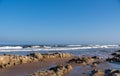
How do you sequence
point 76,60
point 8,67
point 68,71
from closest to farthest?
point 68,71
point 8,67
point 76,60

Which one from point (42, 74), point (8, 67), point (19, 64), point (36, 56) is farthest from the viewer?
point (36, 56)

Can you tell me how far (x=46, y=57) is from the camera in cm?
1923

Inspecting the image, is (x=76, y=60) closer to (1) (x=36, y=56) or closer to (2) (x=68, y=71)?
(1) (x=36, y=56)

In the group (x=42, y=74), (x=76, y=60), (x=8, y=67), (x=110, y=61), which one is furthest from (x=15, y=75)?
(x=110, y=61)

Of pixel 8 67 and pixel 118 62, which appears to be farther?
pixel 118 62

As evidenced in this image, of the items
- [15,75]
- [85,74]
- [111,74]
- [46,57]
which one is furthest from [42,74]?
[46,57]

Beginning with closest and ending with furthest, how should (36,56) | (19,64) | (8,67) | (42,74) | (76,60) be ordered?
(42,74)
(8,67)
(19,64)
(76,60)
(36,56)

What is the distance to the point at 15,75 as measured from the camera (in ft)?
39.2

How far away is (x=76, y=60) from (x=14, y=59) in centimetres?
440

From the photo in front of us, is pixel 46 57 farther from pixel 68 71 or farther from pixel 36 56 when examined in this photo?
pixel 68 71

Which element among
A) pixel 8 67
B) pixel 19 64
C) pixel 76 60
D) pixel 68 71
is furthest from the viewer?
pixel 76 60

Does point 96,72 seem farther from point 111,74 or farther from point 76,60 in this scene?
point 76,60

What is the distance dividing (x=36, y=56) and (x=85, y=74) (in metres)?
7.17

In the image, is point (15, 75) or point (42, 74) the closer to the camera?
point (42, 74)
